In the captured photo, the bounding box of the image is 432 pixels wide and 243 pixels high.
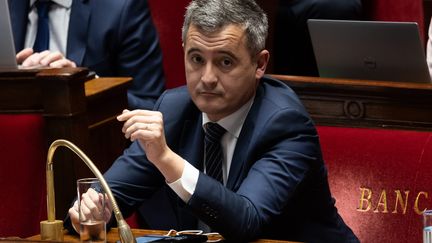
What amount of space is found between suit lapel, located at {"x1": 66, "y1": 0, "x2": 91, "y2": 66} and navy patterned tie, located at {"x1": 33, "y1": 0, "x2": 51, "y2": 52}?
91 mm

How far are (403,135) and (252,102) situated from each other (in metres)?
0.46

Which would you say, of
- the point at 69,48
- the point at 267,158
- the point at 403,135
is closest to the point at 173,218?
the point at 267,158

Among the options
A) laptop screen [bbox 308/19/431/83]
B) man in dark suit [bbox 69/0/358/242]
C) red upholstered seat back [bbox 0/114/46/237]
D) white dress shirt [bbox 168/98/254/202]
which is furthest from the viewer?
laptop screen [bbox 308/19/431/83]

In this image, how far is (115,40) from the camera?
10.9 ft

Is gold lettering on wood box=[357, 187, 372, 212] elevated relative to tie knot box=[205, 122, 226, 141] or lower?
lower

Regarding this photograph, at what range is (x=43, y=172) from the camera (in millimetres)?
2664

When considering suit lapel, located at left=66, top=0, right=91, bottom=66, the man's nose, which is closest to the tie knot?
the man's nose

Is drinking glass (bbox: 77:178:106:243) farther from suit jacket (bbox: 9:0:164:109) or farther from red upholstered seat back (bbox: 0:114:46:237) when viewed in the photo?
suit jacket (bbox: 9:0:164:109)

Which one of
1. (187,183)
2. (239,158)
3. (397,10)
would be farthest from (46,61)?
(397,10)

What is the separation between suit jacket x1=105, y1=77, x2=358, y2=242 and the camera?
6.86 ft

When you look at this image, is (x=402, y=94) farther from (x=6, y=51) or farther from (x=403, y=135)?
(x=6, y=51)

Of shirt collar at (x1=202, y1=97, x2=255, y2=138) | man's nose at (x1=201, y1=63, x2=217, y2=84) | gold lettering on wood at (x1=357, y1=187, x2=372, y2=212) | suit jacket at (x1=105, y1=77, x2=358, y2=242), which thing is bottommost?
gold lettering on wood at (x1=357, y1=187, x2=372, y2=212)

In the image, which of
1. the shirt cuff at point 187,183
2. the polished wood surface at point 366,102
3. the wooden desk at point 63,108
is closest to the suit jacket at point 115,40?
the wooden desk at point 63,108

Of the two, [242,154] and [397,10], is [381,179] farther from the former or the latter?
[397,10]
